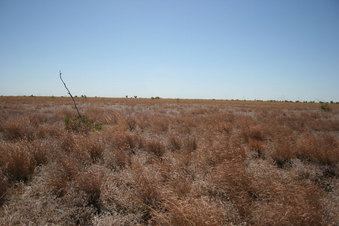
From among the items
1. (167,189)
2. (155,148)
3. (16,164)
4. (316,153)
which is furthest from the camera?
(155,148)

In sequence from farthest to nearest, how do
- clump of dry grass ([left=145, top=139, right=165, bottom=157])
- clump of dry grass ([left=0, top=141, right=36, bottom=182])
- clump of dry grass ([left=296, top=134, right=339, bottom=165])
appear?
clump of dry grass ([left=145, top=139, right=165, bottom=157]) < clump of dry grass ([left=296, top=134, right=339, bottom=165]) < clump of dry grass ([left=0, top=141, right=36, bottom=182])

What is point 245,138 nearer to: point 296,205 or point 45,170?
point 296,205

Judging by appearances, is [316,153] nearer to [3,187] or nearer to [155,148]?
[155,148]

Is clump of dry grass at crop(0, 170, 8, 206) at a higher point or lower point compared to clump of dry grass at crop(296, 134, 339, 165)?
lower

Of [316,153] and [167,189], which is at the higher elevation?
[316,153]

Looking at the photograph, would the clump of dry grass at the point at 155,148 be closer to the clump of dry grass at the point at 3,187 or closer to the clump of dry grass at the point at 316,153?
the clump of dry grass at the point at 3,187

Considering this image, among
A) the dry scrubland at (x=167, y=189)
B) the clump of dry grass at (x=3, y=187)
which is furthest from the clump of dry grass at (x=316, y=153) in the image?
the clump of dry grass at (x=3, y=187)

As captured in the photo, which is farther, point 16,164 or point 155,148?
point 155,148

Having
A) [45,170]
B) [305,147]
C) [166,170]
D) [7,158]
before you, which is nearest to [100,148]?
[45,170]

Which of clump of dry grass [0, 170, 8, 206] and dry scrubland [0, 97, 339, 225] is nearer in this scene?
dry scrubland [0, 97, 339, 225]

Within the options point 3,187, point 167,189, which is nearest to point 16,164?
point 3,187

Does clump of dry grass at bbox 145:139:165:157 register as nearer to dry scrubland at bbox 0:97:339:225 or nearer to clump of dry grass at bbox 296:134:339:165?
dry scrubland at bbox 0:97:339:225

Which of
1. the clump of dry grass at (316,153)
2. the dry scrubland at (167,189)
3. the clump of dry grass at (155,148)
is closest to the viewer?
the dry scrubland at (167,189)

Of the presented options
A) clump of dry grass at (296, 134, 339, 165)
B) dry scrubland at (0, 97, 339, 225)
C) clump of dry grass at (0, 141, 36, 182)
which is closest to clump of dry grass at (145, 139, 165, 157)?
dry scrubland at (0, 97, 339, 225)
